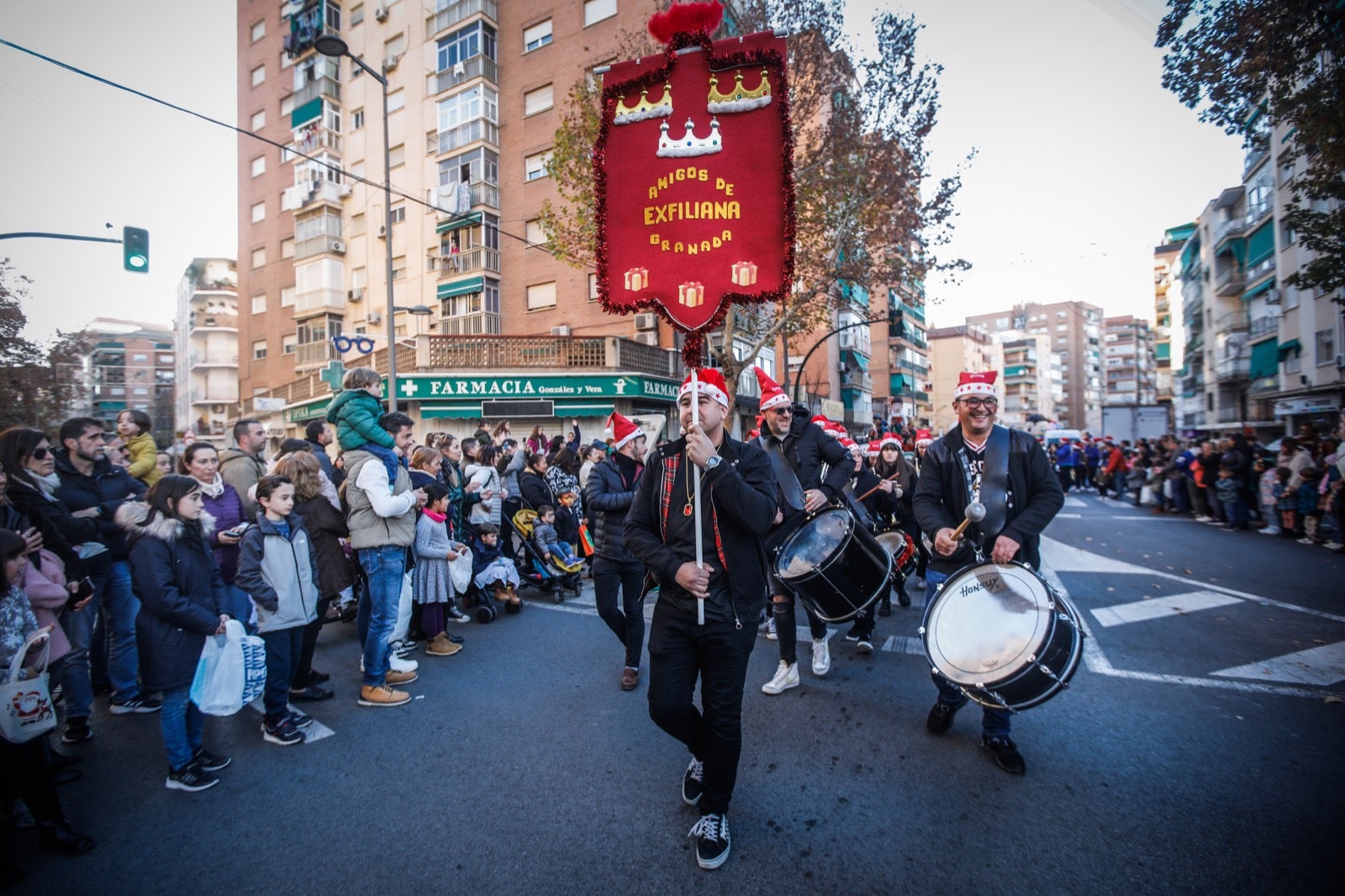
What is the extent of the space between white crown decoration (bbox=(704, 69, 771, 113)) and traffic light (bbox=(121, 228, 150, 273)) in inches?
527

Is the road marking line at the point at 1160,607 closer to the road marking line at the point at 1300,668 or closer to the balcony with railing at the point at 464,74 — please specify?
the road marking line at the point at 1300,668

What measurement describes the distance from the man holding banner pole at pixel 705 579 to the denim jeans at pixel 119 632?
165 inches

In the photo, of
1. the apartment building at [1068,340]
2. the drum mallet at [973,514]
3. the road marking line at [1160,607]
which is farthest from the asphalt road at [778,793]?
the apartment building at [1068,340]

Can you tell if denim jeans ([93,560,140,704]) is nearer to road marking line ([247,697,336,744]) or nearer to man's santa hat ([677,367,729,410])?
road marking line ([247,697,336,744])

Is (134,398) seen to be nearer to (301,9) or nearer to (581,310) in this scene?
(301,9)

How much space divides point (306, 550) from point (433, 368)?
19664 millimetres

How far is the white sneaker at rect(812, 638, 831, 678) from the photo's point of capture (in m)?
5.02

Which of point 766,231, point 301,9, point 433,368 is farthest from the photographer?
point 301,9

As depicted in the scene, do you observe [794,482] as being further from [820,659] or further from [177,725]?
[177,725]

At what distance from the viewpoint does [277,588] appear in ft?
13.6

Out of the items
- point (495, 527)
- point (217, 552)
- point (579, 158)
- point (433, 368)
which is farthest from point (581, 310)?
point (217, 552)

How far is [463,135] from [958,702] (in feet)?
102

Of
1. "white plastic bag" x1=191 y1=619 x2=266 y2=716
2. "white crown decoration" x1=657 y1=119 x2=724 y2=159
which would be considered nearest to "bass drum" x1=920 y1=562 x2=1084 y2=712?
"white crown decoration" x1=657 y1=119 x2=724 y2=159

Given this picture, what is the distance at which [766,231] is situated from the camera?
3.87m
